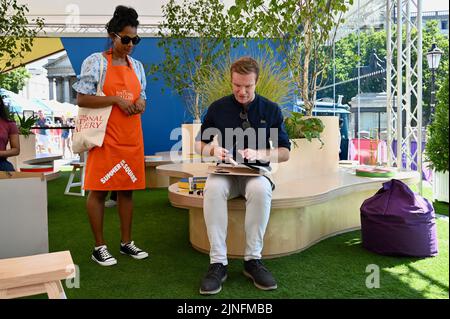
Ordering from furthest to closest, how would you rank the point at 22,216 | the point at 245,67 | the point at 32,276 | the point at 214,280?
the point at 245,67, the point at 214,280, the point at 22,216, the point at 32,276

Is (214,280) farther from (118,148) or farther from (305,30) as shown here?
(305,30)

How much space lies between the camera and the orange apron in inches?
102

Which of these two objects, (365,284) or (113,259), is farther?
(113,259)

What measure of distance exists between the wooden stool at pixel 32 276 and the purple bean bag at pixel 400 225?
1956 millimetres

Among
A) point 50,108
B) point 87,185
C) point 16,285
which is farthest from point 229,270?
point 50,108

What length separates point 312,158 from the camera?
11.9 feet

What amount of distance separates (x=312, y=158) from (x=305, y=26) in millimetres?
1293

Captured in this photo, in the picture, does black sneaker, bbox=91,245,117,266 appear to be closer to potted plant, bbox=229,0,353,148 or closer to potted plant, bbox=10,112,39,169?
potted plant, bbox=229,0,353,148

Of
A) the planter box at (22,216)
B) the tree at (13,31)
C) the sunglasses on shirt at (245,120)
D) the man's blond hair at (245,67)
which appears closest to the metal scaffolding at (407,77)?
the sunglasses on shirt at (245,120)

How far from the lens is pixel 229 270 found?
8.40 feet

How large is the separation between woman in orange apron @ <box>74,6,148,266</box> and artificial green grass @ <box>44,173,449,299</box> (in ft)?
0.88

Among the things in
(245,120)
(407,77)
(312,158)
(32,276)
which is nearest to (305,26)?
(312,158)

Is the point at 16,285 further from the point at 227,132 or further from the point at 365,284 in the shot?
the point at 365,284
